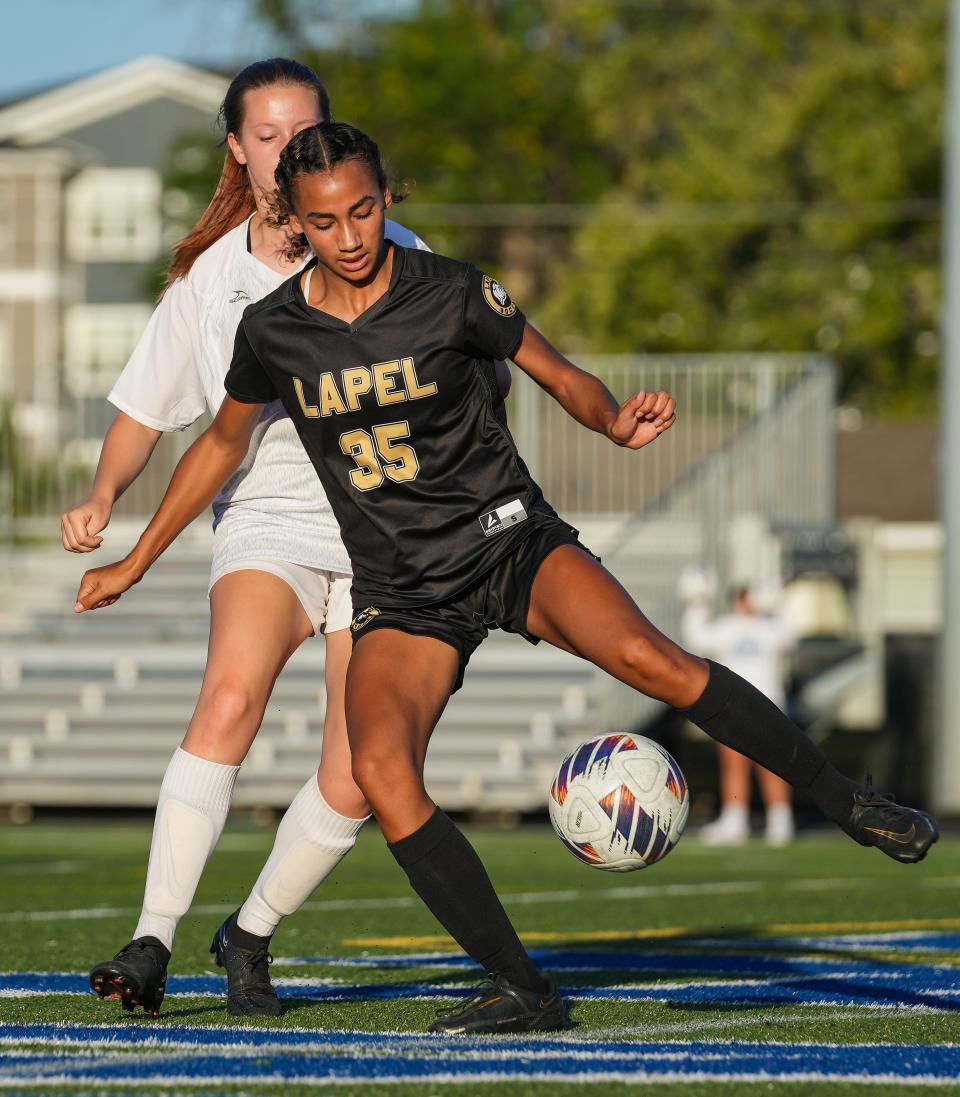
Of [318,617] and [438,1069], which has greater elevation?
[318,617]

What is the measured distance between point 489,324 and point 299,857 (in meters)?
1.41

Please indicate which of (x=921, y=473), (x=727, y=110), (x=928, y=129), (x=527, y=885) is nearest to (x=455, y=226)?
(x=727, y=110)

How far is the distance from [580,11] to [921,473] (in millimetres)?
16515

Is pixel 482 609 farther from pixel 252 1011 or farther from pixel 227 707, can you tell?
pixel 252 1011

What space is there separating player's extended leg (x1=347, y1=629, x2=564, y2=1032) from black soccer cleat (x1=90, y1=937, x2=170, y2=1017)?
0.64 m

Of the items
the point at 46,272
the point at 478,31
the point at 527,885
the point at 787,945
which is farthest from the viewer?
the point at 46,272

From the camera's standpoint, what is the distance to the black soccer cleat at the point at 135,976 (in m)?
4.80

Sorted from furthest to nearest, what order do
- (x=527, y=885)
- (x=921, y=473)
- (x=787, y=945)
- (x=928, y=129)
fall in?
(x=928, y=129) < (x=921, y=473) < (x=527, y=885) < (x=787, y=945)

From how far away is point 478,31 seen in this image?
49.0 meters

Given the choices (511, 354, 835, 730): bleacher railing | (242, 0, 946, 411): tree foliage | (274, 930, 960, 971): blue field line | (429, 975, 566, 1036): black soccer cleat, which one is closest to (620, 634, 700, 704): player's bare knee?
(429, 975, 566, 1036): black soccer cleat

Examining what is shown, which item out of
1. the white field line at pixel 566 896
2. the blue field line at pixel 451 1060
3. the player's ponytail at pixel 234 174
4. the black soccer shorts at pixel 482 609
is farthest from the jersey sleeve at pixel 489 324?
the white field line at pixel 566 896

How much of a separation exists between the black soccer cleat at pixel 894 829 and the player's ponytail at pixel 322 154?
179 cm

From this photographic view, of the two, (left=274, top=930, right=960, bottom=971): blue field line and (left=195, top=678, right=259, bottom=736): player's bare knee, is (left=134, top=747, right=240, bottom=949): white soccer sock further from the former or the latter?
(left=274, top=930, right=960, bottom=971): blue field line

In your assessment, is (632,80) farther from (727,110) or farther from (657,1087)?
(657,1087)
